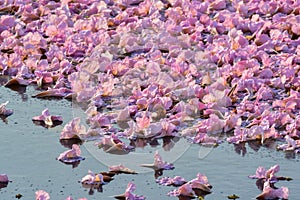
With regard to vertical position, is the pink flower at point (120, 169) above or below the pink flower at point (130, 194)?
below

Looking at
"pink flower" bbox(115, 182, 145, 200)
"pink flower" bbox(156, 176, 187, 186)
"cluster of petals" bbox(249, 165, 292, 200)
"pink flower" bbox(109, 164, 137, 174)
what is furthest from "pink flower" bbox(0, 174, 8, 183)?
"cluster of petals" bbox(249, 165, 292, 200)

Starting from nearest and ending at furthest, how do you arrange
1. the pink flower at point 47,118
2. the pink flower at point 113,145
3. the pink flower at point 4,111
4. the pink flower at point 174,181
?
the pink flower at point 174,181
the pink flower at point 113,145
the pink flower at point 47,118
the pink flower at point 4,111

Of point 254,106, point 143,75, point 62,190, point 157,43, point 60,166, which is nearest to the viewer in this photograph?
point 62,190

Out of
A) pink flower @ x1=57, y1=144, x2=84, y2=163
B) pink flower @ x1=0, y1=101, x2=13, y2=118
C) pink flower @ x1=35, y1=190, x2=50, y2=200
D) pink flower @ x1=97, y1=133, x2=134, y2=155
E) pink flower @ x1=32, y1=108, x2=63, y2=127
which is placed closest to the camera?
pink flower @ x1=35, y1=190, x2=50, y2=200

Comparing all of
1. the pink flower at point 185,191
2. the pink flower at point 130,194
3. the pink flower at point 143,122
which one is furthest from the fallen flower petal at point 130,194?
the pink flower at point 143,122

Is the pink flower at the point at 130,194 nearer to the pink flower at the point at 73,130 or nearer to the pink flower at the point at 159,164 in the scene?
the pink flower at the point at 159,164

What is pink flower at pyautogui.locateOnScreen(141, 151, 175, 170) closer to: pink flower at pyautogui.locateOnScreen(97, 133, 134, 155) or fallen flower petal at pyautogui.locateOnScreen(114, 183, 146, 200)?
pink flower at pyautogui.locateOnScreen(97, 133, 134, 155)

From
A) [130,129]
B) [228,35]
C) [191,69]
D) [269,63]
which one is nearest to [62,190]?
[130,129]

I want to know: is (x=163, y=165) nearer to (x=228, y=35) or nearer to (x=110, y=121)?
(x=110, y=121)
